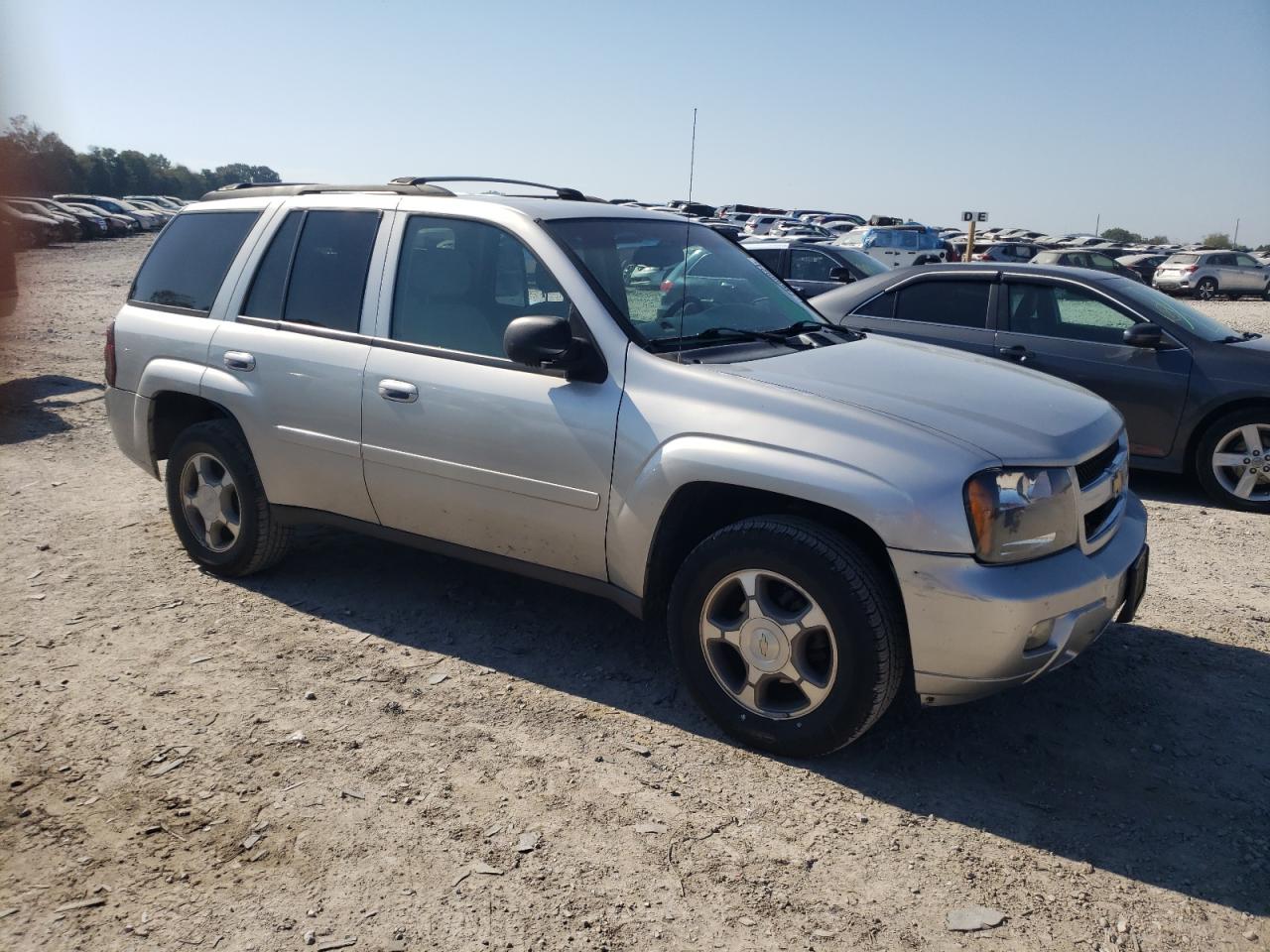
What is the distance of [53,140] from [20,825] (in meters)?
2.57

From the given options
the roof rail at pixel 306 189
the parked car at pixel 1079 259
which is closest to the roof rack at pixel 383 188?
the roof rail at pixel 306 189

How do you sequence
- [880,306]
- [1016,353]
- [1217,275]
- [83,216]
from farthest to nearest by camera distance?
[83,216] < [1217,275] < [880,306] < [1016,353]

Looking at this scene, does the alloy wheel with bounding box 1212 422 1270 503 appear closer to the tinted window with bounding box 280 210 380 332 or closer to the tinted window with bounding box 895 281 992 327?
the tinted window with bounding box 895 281 992 327

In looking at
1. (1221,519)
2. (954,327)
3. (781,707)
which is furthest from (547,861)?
(954,327)

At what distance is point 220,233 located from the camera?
5078 millimetres

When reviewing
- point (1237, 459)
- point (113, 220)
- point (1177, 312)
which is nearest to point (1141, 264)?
point (1177, 312)

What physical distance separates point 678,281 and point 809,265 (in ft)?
30.0

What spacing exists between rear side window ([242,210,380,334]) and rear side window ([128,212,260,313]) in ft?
1.01

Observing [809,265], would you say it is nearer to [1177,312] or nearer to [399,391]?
[1177,312]

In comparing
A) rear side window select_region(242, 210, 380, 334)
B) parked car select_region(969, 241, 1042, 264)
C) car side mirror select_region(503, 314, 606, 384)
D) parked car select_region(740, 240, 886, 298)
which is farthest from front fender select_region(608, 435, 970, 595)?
parked car select_region(969, 241, 1042, 264)

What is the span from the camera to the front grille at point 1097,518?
347 centimetres

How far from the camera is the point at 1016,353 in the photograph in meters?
7.48

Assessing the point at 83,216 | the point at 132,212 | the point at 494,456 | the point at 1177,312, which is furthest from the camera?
the point at 132,212

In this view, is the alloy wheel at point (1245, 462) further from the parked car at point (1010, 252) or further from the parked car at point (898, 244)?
the parked car at point (898, 244)
